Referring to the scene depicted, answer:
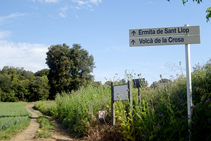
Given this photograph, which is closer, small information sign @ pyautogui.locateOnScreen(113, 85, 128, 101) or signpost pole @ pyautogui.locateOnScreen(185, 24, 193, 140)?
signpost pole @ pyautogui.locateOnScreen(185, 24, 193, 140)

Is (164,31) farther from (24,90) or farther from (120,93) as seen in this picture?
(24,90)

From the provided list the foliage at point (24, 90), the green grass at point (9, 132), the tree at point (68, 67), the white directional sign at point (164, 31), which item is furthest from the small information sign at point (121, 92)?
the foliage at point (24, 90)

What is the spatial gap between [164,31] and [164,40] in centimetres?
27

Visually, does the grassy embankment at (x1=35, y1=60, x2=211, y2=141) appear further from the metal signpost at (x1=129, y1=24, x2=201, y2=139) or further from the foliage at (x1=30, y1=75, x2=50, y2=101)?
the foliage at (x1=30, y1=75, x2=50, y2=101)

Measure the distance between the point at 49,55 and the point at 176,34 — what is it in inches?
1502

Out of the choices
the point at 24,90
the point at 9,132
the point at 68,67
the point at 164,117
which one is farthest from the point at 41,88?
the point at 164,117

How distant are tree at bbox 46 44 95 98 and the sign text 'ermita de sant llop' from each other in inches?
1292

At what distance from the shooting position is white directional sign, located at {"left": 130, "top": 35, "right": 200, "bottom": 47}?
590cm

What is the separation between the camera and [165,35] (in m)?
6.03

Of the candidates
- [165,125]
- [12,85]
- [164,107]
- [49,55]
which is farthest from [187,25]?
[12,85]

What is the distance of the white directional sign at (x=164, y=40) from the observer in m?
5.90

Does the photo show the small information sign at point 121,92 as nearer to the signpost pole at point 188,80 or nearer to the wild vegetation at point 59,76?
the signpost pole at point 188,80

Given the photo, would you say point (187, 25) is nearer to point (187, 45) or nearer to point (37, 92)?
point (187, 45)

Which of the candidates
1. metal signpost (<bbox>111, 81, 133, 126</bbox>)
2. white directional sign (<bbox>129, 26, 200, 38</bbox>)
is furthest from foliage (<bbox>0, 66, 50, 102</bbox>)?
white directional sign (<bbox>129, 26, 200, 38</bbox>)
